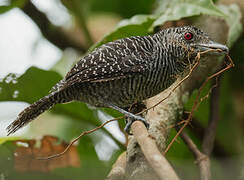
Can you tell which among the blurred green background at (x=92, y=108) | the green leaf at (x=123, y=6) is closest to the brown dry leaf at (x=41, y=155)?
the blurred green background at (x=92, y=108)

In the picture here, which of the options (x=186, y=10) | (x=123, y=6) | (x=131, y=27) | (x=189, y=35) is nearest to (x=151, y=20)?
(x=131, y=27)

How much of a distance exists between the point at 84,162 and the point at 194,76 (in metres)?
1.09

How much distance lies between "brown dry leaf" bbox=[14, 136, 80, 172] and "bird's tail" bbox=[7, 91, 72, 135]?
1.24ft

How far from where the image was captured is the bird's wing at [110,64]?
2.54 m

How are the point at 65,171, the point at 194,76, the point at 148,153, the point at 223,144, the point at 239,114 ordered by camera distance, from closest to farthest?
the point at 148,153, the point at 65,171, the point at 194,76, the point at 223,144, the point at 239,114

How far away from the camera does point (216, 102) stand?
3.47 meters

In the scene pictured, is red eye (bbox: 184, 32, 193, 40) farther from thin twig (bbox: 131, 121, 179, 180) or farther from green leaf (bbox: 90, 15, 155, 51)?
thin twig (bbox: 131, 121, 179, 180)

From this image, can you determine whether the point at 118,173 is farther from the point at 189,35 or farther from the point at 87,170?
the point at 189,35

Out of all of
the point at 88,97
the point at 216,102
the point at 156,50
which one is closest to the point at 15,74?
the point at 88,97

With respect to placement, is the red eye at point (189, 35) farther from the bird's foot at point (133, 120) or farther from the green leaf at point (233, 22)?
the green leaf at point (233, 22)

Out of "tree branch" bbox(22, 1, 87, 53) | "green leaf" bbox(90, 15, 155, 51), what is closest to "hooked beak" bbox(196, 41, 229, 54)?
"green leaf" bbox(90, 15, 155, 51)

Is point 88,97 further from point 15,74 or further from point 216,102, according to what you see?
point 216,102

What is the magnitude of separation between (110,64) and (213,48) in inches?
25.1

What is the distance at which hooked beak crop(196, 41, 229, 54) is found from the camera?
250 centimetres
